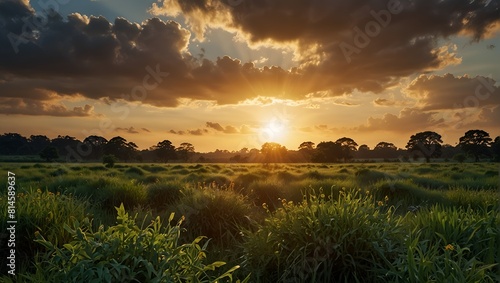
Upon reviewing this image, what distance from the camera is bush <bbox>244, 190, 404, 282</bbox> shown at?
224 inches

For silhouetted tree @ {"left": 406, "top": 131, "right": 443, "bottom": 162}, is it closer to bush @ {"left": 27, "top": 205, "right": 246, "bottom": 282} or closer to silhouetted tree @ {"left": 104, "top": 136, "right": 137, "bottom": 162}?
silhouetted tree @ {"left": 104, "top": 136, "right": 137, "bottom": 162}

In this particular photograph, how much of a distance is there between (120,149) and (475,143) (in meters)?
96.1

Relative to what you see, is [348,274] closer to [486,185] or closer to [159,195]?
[159,195]

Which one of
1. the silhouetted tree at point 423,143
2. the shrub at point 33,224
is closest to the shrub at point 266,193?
the shrub at point 33,224

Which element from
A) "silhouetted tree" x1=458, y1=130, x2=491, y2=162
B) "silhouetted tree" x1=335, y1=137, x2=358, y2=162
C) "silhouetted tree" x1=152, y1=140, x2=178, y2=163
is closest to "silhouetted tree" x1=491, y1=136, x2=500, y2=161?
"silhouetted tree" x1=458, y1=130, x2=491, y2=162

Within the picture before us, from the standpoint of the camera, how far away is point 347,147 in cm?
12325

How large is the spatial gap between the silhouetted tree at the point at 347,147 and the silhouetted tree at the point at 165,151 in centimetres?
5046

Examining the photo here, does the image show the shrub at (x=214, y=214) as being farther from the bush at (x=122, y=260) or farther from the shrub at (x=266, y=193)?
the shrub at (x=266, y=193)

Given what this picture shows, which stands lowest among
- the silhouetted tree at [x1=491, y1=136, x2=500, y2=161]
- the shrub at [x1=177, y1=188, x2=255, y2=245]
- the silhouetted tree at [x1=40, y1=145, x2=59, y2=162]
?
the shrub at [x1=177, y1=188, x2=255, y2=245]

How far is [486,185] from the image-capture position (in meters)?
20.7

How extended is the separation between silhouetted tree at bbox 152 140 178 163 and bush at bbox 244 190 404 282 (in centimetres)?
11516

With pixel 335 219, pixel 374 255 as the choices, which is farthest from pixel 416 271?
pixel 335 219

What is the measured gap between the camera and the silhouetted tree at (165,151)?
390ft

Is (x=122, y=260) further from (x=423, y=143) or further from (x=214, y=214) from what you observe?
(x=423, y=143)
